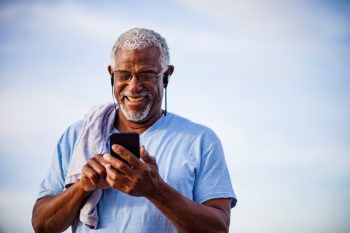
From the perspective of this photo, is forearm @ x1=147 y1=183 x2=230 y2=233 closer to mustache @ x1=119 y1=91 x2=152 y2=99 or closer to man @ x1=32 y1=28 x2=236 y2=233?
man @ x1=32 y1=28 x2=236 y2=233

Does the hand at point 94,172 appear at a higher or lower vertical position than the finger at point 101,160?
lower

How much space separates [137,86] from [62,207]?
1.00 meters

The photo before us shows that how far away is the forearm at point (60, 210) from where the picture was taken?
3.40 m

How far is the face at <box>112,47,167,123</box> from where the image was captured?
3.76 meters

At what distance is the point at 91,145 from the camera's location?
3.72m

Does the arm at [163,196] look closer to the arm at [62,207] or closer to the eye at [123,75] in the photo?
the arm at [62,207]

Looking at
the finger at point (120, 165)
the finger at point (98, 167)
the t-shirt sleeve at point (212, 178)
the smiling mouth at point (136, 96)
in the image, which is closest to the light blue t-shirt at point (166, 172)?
the t-shirt sleeve at point (212, 178)

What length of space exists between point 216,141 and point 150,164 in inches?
32.4

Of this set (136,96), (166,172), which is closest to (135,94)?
(136,96)

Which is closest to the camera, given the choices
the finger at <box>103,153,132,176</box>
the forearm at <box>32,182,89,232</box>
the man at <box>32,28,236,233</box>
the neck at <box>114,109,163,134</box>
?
the finger at <box>103,153,132,176</box>

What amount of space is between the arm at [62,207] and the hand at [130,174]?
0.23 metres

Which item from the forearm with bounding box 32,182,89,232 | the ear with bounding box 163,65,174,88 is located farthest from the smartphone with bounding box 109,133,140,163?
the ear with bounding box 163,65,174,88

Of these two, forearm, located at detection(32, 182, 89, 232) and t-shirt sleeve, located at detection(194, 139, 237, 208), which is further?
t-shirt sleeve, located at detection(194, 139, 237, 208)

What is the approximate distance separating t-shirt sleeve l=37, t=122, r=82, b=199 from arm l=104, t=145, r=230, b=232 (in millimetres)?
807
